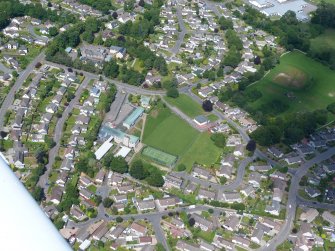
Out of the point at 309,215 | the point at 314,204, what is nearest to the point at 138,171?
the point at 309,215

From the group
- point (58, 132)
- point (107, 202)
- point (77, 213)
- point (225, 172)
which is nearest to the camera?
point (77, 213)

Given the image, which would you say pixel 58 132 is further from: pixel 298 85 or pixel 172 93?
pixel 298 85

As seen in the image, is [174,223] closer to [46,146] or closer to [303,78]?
[46,146]

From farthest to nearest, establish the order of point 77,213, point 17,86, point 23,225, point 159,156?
point 17,86 → point 159,156 → point 77,213 → point 23,225

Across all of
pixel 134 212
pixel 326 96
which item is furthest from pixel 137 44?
pixel 134 212

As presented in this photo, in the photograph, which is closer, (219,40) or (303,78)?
(303,78)

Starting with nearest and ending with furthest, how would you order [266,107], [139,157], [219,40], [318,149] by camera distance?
[139,157] < [318,149] < [266,107] < [219,40]

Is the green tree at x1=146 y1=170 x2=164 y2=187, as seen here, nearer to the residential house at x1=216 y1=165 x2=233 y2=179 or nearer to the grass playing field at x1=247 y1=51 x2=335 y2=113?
the residential house at x1=216 y1=165 x2=233 y2=179
